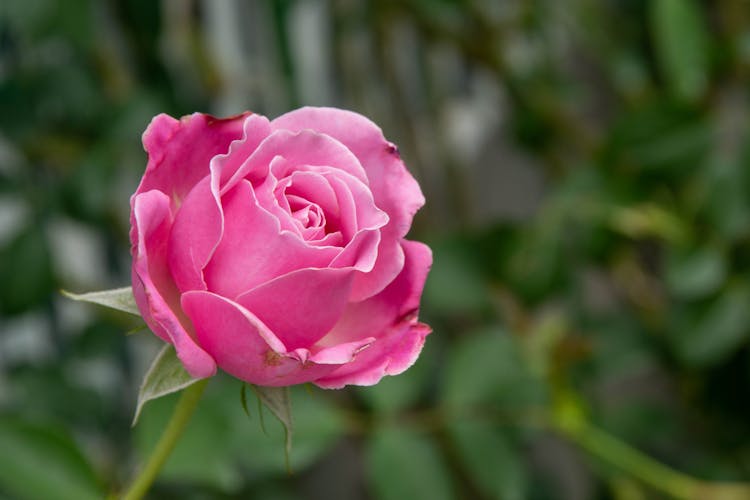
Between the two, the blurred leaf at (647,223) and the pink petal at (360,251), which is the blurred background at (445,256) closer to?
the blurred leaf at (647,223)

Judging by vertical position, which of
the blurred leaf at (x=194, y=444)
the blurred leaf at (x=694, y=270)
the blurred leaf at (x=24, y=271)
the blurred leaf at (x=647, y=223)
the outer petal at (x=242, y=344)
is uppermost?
the outer petal at (x=242, y=344)

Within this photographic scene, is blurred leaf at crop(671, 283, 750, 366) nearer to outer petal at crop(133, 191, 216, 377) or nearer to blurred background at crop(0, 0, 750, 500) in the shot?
blurred background at crop(0, 0, 750, 500)

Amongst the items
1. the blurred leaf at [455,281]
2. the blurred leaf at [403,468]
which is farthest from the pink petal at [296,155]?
the blurred leaf at [455,281]

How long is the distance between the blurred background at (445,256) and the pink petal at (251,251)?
154 mm

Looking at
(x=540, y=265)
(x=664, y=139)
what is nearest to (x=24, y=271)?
(x=540, y=265)

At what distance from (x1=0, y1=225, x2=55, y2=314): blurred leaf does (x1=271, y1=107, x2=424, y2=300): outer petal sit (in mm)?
465

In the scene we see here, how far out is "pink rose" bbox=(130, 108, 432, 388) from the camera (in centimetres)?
22

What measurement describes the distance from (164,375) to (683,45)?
59 cm

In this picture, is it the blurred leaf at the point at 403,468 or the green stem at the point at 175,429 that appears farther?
the blurred leaf at the point at 403,468

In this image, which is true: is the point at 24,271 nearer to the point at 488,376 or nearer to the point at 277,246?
the point at 488,376

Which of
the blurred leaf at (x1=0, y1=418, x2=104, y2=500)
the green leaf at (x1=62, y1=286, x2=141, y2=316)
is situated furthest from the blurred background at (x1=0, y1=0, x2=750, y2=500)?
the green leaf at (x1=62, y1=286, x2=141, y2=316)

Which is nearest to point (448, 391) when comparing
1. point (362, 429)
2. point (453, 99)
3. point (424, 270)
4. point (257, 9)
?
point (362, 429)

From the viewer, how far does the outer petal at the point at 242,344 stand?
0.71ft

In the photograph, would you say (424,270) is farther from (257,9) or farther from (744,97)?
(257,9)
